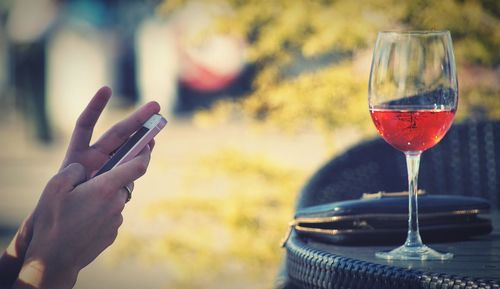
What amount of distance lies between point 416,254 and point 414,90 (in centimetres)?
27

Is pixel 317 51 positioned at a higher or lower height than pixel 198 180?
higher

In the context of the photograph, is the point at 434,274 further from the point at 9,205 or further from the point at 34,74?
the point at 34,74

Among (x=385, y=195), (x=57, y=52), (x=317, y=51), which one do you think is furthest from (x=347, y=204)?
(x=57, y=52)

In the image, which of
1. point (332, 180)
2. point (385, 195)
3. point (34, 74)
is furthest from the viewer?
point (34, 74)

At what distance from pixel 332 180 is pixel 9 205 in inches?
250

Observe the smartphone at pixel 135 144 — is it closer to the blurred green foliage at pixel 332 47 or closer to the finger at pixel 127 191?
the finger at pixel 127 191

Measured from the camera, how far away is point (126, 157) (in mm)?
1512

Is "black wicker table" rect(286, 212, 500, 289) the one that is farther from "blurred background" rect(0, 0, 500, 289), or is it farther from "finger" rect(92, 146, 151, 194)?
"blurred background" rect(0, 0, 500, 289)

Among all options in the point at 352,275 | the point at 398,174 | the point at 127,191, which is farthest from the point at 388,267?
the point at 398,174

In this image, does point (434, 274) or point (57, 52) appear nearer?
point (434, 274)

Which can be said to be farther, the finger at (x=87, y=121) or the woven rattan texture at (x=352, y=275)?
the finger at (x=87, y=121)

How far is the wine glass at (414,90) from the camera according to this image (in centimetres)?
158

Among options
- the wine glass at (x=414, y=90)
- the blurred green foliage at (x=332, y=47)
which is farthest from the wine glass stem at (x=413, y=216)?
the blurred green foliage at (x=332, y=47)

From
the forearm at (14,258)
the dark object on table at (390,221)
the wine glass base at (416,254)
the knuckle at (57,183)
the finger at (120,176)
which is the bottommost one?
the forearm at (14,258)
